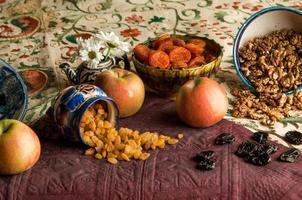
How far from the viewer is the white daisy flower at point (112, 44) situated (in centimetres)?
121

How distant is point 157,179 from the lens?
3.19ft

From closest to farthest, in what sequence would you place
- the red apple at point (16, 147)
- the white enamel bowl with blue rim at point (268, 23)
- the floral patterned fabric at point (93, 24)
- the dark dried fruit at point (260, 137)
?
the red apple at point (16, 147)
the dark dried fruit at point (260, 137)
the white enamel bowl with blue rim at point (268, 23)
the floral patterned fabric at point (93, 24)

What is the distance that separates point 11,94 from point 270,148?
53 centimetres

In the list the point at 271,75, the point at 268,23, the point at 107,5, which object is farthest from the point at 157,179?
the point at 107,5

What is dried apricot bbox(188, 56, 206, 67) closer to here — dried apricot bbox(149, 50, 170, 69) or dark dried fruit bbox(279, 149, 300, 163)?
dried apricot bbox(149, 50, 170, 69)

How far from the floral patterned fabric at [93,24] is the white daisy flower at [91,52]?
5.7 inches

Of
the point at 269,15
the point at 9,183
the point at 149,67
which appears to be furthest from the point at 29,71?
the point at 269,15

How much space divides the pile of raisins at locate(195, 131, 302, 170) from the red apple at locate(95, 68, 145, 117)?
18 centimetres

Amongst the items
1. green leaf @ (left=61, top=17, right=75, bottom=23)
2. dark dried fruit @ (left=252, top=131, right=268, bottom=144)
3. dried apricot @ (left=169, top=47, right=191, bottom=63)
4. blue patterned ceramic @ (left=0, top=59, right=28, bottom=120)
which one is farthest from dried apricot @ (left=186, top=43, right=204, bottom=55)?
green leaf @ (left=61, top=17, right=75, bottom=23)

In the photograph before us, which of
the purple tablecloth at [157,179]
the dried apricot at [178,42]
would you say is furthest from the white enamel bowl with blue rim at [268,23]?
the purple tablecloth at [157,179]

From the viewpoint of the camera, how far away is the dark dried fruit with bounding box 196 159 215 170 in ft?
3.22

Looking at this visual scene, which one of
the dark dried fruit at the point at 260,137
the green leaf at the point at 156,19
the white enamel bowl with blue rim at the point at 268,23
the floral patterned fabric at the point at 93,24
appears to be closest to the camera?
the dark dried fruit at the point at 260,137

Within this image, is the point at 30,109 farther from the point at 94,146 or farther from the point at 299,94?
the point at 299,94

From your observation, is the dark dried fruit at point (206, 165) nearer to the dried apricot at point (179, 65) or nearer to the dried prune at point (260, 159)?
the dried prune at point (260, 159)
